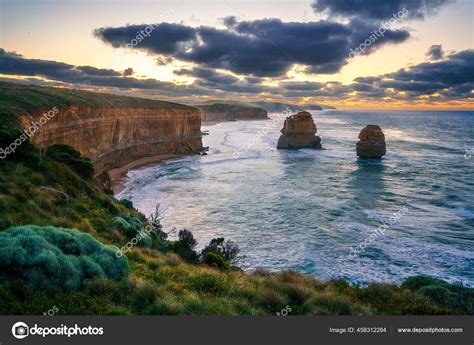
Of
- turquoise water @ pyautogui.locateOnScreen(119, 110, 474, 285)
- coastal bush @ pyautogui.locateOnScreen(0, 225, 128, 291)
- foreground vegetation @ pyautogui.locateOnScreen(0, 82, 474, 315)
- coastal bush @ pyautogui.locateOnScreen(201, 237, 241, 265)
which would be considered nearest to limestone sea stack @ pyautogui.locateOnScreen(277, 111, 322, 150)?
turquoise water @ pyautogui.locateOnScreen(119, 110, 474, 285)

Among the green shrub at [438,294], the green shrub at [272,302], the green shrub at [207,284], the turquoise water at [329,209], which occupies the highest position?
Answer: the green shrub at [272,302]

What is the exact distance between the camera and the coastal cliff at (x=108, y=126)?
32.2 m

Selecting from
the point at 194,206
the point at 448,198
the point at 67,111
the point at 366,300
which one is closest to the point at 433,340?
the point at 366,300

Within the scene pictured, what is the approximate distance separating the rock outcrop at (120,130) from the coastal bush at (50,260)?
19.2 metres

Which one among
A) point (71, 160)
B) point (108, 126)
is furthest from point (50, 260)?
point (108, 126)

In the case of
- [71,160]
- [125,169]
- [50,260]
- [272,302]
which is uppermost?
[71,160]

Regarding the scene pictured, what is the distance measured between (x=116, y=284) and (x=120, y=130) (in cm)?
5076

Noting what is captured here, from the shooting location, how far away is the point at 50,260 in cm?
759

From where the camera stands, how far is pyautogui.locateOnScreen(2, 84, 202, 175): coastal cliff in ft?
106

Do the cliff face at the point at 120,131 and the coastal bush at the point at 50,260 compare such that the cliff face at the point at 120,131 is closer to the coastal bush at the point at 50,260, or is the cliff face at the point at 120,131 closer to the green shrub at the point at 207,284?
the coastal bush at the point at 50,260

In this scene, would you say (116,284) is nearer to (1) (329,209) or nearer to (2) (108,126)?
(1) (329,209)

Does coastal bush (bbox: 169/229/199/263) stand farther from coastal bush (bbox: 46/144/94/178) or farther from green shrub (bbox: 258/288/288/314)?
coastal bush (bbox: 46/144/94/178)

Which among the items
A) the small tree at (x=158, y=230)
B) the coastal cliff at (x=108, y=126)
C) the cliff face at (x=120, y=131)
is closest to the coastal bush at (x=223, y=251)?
the small tree at (x=158, y=230)

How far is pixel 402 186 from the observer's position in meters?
41.5
